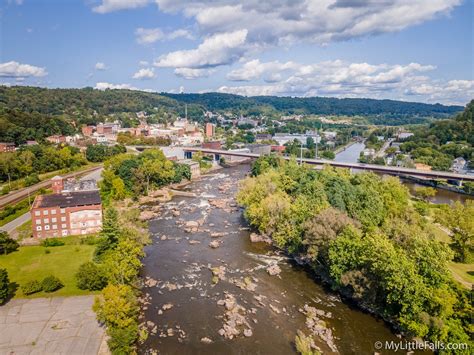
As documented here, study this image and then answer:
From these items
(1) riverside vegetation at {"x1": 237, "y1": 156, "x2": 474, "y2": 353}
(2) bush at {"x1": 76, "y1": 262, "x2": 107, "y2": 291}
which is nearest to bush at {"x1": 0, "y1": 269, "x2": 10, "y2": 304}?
(2) bush at {"x1": 76, "y1": 262, "x2": 107, "y2": 291}

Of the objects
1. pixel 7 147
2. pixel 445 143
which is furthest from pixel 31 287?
pixel 445 143

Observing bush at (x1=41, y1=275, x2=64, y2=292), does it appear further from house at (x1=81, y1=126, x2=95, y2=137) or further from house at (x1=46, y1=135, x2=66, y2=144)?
house at (x1=81, y1=126, x2=95, y2=137)

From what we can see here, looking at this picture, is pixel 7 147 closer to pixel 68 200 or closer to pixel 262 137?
pixel 68 200

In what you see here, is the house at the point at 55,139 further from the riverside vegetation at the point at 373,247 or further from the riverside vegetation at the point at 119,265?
the riverside vegetation at the point at 373,247

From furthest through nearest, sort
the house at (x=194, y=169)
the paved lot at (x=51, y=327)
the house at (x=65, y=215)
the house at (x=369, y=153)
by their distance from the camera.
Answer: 1. the house at (x=369, y=153)
2. the house at (x=194, y=169)
3. the house at (x=65, y=215)
4. the paved lot at (x=51, y=327)

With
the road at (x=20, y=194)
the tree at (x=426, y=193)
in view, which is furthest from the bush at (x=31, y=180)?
the tree at (x=426, y=193)
